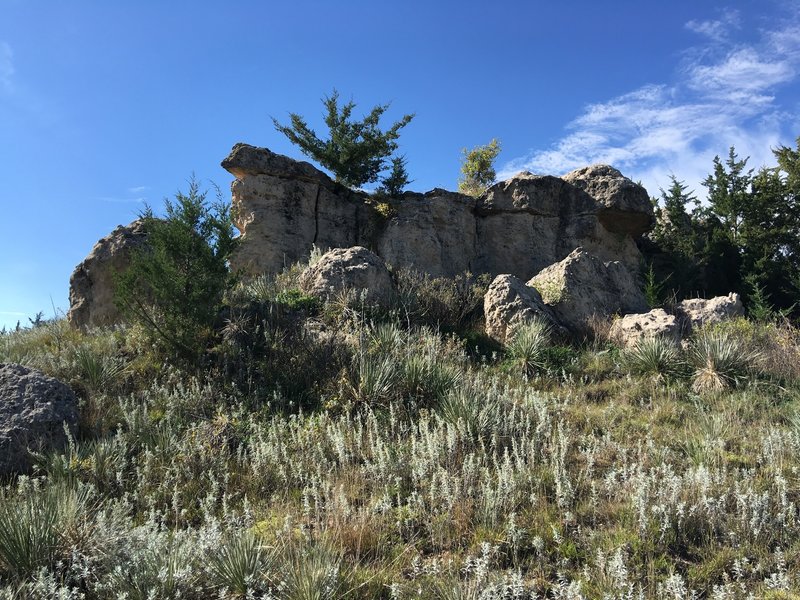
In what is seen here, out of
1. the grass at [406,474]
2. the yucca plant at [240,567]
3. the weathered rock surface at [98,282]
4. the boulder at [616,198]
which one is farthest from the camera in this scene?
the boulder at [616,198]

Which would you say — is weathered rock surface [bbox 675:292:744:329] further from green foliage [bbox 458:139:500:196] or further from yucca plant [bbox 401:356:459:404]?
green foliage [bbox 458:139:500:196]

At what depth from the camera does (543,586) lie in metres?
4.17

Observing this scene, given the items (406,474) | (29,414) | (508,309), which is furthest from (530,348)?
(29,414)

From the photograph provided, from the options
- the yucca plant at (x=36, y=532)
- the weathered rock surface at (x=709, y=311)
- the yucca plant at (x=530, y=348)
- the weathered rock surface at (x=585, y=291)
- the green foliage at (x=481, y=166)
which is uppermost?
the green foliage at (x=481, y=166)

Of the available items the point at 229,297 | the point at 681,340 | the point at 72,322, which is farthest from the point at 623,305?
the point at 72,322

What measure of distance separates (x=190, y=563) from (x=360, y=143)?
14.6 m

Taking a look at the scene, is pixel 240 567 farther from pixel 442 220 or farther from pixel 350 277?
pixel 442 220

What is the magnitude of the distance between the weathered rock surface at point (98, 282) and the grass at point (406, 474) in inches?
69.0

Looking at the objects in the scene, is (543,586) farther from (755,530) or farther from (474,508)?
(755,530)

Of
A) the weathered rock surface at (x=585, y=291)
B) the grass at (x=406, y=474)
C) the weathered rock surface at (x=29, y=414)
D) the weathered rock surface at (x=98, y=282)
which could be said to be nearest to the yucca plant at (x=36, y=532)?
the grass at (x=406, y=474)

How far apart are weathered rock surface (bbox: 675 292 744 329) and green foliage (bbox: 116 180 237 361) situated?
30.6 feet

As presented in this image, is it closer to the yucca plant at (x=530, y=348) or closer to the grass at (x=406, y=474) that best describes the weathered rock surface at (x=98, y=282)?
the grass at (x=406, y=474)

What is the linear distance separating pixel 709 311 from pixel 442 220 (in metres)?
7.30

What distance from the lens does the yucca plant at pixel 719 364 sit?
8.89 m
